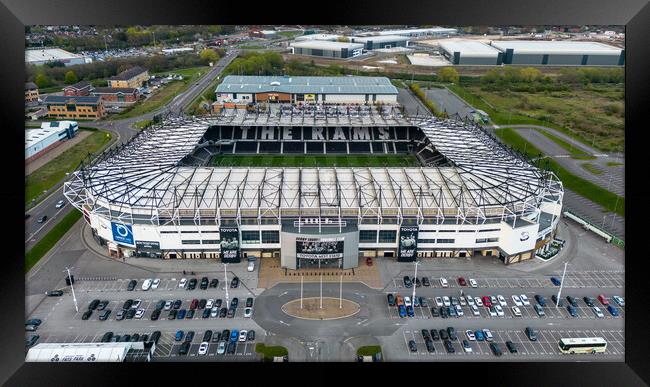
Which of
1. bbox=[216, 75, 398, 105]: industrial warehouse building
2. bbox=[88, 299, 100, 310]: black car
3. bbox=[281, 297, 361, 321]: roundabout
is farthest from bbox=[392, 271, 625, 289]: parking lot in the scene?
bbox=[216, 75, 398, 105]: industrial warehouse building

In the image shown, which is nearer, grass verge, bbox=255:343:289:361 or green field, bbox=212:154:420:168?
grass verge, bbox=255:343:289:361

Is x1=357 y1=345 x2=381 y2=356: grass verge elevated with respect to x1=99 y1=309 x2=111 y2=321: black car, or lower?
lower

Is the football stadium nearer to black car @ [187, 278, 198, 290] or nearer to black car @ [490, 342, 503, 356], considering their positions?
black car @ [187, 278, 198, 290]

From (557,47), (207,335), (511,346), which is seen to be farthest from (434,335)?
(557,47)

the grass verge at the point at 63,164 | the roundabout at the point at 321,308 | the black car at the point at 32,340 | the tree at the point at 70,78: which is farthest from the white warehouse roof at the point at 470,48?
the black car at the point at 32,340

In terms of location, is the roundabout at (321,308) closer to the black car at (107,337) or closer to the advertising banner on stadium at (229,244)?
the advertising banner on stadium at (229,244)
